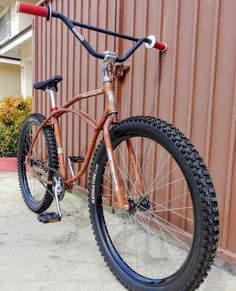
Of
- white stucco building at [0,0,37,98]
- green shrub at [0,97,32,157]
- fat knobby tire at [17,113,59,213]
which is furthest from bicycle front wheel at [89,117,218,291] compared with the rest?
white stucco building at [0,0,37,98]

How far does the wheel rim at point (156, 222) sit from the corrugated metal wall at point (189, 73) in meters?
0.22

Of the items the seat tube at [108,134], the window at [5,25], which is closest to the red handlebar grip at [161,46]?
the seat tube at [108,134]

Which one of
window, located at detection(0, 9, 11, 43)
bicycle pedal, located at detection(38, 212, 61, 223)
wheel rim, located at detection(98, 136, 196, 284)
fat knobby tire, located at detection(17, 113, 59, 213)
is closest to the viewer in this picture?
wheel rim, located at detection(98, 136, 196, 284)

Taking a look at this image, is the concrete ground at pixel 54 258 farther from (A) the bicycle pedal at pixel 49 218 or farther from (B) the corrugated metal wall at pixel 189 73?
(B) the corrugated metal wall at pixel 189 73

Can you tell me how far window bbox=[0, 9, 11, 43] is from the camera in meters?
9.39

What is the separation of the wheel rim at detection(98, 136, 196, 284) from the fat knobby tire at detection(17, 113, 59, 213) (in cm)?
44

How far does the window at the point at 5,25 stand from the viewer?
9.39 m

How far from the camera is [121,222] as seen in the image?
7.64 feet

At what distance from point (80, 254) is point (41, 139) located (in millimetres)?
1278

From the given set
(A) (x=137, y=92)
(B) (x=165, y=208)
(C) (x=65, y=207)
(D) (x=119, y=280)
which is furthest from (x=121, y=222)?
(A) (x=137, y=92)

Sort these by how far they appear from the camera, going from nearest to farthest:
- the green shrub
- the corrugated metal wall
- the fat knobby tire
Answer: the corrugated metal wall → the fat knobby tire → the green shrub

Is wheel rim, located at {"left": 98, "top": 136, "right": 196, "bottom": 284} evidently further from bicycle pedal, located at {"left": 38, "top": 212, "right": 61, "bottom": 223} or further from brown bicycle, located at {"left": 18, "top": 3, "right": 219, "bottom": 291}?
bicycle pedal, located at {"left": 38, "top": 212, "right": 61, "bottom": 223}

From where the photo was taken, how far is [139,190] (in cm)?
157

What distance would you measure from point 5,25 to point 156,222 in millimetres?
9749
